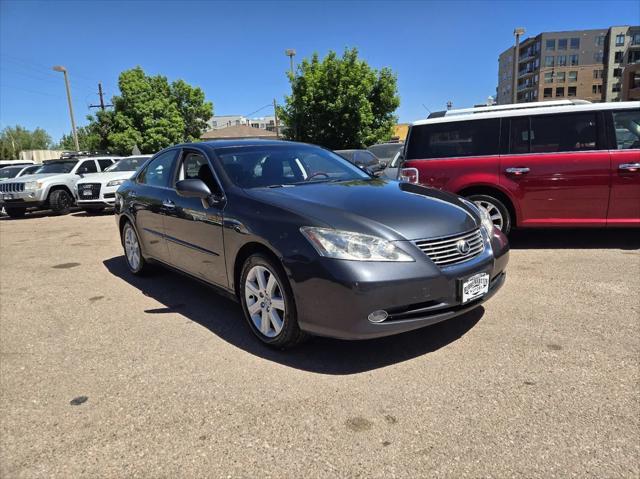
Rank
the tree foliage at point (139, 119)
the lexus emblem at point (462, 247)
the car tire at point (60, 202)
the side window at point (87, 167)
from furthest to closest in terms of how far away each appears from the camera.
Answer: the tree foliage at point (139, 119) < the side window at point (87, 167) < the car tire at point (60, 202) < the lexus emblem at point (462, 247)

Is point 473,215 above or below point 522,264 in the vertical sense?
above

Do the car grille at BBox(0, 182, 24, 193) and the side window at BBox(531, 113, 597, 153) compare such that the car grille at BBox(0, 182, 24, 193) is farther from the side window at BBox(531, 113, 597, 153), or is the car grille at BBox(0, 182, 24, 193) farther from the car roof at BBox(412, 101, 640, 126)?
the side window at BBox(531, 113, 597, 153)

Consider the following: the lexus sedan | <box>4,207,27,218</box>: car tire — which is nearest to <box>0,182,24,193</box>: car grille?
<box>4,207,27,218</box>: car tire

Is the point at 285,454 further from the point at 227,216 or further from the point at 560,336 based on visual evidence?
the point at 560,336

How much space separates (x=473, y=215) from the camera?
365 cm

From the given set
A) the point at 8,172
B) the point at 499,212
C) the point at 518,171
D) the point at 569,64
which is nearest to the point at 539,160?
the point at 518,171

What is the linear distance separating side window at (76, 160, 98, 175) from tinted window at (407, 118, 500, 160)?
12.4m

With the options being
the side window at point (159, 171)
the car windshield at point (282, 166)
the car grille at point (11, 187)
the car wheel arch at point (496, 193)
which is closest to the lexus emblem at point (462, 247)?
the car windshield at point (282, 166)

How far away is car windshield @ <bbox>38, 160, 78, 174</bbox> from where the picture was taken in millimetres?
14730

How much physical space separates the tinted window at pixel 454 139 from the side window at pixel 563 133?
1.58 feet

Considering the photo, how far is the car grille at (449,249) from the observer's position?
3.00 metres

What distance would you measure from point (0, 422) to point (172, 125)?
3572 centimetres

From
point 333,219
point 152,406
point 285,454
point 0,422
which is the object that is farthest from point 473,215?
point 0,422

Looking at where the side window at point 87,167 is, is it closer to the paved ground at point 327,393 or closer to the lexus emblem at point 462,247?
the paved ground at point 327,393
